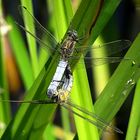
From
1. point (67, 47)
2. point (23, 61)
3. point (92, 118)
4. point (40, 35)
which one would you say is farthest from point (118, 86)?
point (23, 61)

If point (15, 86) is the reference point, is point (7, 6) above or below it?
above

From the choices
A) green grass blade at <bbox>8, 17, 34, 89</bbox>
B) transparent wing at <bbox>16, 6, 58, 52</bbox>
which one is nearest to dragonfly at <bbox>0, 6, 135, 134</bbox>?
transparent wing at <bbox>16, 6, 58, 52</bbox>

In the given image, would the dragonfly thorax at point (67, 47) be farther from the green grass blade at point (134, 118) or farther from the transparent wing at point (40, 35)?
the green grass blade at point (134, 118)

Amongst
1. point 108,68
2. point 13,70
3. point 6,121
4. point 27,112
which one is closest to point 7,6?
point 13,70

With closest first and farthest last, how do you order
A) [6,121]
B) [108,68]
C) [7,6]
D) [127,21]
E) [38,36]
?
[38,36], [6,121], [108,68], [127,21], [7,6]

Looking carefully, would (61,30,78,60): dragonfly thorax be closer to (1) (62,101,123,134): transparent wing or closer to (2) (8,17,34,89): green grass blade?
(1) (62,101,123,134): transparent wing

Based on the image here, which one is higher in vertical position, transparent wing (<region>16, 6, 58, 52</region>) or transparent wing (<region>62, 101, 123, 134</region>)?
transparent wing (<region>16, 6, 58, 52</region>)

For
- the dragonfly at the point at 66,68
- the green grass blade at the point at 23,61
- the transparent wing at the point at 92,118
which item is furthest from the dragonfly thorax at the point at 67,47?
the green grass blade at the point at 23,61

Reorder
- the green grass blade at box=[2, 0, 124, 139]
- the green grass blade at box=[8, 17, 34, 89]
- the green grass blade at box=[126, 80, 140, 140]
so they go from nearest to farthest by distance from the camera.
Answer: the green grass blade at box=[2, 0, 124, 139] < the green grass blade at box=[126, 80, 140, 140] < the green grass blade at box=[8, 17, 34, 89]

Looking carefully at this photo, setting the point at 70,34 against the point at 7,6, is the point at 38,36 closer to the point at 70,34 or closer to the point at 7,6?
the point at 70,34

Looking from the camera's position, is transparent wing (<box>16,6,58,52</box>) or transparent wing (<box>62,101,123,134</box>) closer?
transparent wing (<box>62,101,123,134</box>)

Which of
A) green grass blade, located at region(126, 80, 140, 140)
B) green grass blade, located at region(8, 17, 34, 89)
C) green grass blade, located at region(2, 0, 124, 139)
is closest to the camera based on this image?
green grass blade, located at region(2, 0, 124, 139)
